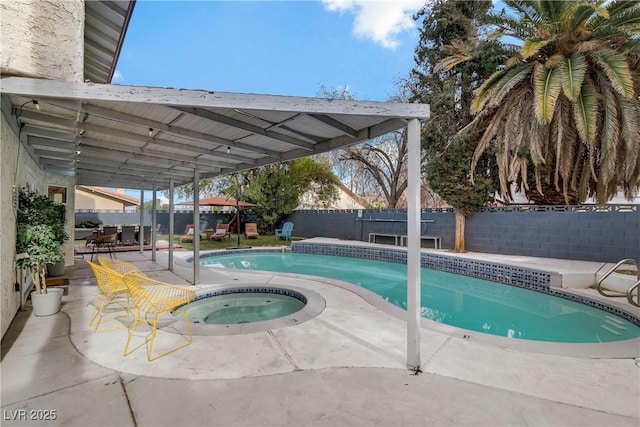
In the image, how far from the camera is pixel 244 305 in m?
5.59

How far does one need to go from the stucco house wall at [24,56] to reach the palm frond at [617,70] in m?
9.39

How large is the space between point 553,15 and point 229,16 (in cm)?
1512

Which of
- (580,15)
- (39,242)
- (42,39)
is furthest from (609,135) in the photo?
(39,242)

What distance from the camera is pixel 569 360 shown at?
312cm

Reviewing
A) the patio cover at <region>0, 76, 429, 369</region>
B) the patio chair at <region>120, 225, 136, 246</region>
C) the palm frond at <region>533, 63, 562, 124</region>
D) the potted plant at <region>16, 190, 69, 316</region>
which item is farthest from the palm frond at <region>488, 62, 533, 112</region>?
the patio chair at <region>120, 225, 136, 246</region>

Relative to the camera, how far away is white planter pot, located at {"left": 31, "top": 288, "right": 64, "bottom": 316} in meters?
4.19

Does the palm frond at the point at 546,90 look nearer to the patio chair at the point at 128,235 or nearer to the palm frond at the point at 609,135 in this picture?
the palm frond at the point at 609,135

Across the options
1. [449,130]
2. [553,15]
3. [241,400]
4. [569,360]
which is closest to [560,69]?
[553,15]

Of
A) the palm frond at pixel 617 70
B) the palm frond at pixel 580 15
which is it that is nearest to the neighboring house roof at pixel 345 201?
the palm frond at pixel 580 15

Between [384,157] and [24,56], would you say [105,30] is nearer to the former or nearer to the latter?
[24,56]

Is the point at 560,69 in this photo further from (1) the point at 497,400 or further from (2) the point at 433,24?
(1) the point at 497,400

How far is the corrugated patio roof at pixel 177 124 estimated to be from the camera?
8.75 ft

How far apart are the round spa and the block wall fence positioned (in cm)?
798

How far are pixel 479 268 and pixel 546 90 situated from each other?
4.66 metres
